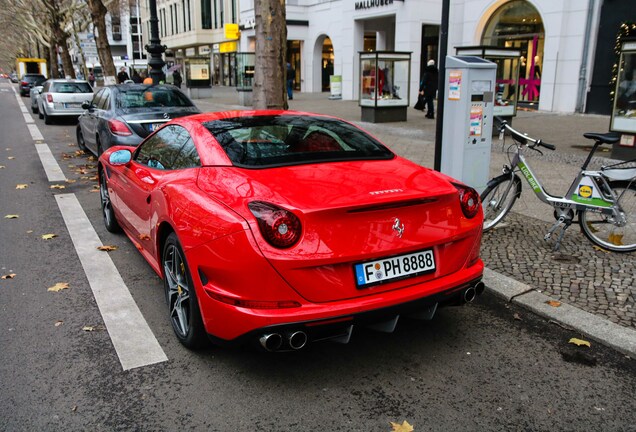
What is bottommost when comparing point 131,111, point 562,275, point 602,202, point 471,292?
point 562,275

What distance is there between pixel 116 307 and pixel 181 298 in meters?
0.99

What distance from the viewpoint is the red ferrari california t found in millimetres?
2850

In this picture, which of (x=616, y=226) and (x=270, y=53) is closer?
(x=616, y=226)

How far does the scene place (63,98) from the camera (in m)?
19.3

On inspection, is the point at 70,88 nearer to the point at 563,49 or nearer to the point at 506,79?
the point at 506,79

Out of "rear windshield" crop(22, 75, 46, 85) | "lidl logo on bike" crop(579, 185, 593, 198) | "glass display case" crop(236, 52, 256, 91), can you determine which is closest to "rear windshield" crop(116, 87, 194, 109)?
"lidl logo on bike" crop(579, 185, 593, 198)

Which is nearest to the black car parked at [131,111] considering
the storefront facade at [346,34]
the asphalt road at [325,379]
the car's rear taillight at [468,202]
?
the asphalt road at [325,379]

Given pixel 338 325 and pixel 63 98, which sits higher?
pixel 63 98

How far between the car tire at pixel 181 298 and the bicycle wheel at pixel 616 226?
12.8 feet

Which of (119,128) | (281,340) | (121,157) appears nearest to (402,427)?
(281,340)

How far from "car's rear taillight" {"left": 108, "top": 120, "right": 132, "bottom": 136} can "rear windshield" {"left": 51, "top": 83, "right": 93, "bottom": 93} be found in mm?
12057

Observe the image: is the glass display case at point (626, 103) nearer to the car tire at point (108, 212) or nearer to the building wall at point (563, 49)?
the car tire at point (108, 212)

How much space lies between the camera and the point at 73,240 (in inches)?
241

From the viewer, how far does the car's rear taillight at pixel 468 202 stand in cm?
348
